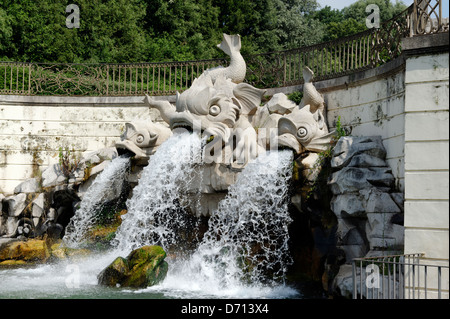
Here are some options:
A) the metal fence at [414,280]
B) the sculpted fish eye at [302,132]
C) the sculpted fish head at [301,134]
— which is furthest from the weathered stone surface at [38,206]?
the metal fence at [414,280]

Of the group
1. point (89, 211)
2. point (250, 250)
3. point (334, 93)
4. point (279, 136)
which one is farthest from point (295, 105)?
point (89, 211)

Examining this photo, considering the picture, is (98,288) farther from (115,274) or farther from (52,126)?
(52,126)

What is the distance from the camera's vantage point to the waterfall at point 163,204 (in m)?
11.0

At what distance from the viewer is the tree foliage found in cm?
1898

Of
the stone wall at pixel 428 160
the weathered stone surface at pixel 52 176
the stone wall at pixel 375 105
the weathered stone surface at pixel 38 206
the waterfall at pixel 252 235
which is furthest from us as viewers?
the weathered stone surface at pixel 52 176

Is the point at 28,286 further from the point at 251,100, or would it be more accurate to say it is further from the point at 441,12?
the point at 441,12

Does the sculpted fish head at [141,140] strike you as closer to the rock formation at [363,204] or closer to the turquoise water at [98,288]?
the turquoise water at [98,288]

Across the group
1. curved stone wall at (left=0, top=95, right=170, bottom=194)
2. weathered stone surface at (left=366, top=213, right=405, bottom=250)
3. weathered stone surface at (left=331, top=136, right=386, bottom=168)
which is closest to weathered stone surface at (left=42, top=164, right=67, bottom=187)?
curved stone wall at (left=0, top=95, right=170, bottom=194)

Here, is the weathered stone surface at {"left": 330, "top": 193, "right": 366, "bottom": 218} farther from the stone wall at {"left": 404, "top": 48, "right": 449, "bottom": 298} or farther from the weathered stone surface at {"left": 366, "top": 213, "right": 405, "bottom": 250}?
the stone wall at {"left": 404, "top": 48, "right": 449, "bottom": 298}

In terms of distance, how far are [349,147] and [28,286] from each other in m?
5.34

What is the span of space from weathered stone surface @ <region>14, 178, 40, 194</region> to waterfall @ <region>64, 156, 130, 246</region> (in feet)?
6.58

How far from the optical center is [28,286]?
380 inches

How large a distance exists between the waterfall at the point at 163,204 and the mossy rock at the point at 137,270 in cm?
Answer: 146

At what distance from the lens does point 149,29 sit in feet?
77.4
